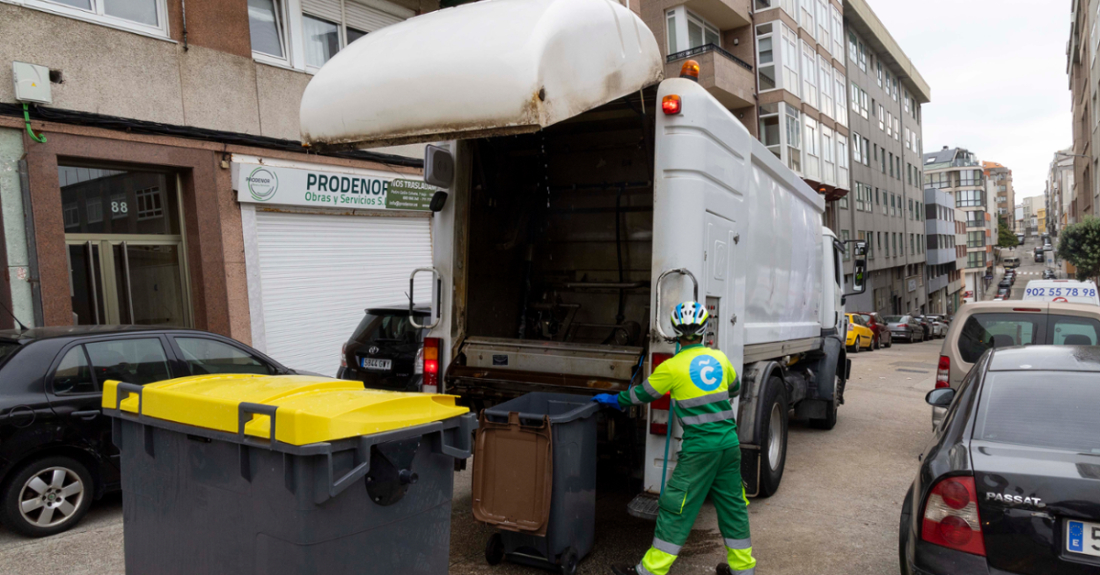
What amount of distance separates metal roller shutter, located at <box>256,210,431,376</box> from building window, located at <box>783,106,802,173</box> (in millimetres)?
17702

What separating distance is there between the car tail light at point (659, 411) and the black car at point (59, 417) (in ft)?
12.2

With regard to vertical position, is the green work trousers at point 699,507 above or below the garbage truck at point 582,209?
below

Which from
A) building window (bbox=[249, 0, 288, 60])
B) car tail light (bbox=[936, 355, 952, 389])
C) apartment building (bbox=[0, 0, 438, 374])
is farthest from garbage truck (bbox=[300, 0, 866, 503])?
building window (bbox=[249, 0, 288, 60])

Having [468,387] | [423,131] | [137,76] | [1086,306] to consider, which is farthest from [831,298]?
[137,76]

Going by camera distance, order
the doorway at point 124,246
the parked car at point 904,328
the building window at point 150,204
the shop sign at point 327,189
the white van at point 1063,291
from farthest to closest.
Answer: the parked car at point 904,328 < the white van at point 1063,291 < the shop sign at point 327,189 < the building window at point 150,204 < the doorway at point 124,246

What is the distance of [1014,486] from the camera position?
9.00ft

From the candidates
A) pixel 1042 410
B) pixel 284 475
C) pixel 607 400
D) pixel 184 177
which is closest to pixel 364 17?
pixel 184 177

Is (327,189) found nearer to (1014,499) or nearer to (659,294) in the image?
(659,294)

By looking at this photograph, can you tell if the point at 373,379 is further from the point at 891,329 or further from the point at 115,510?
the point at 891,329

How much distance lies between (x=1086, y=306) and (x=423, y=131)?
6.32m

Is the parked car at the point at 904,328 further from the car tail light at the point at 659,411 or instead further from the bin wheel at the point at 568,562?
the bin wheel at the point at 568,562

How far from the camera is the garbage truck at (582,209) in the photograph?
395 cm

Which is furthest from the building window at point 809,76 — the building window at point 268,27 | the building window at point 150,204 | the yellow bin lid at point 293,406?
the yellow bin lid at point 293,406

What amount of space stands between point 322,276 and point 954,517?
9799 mm
